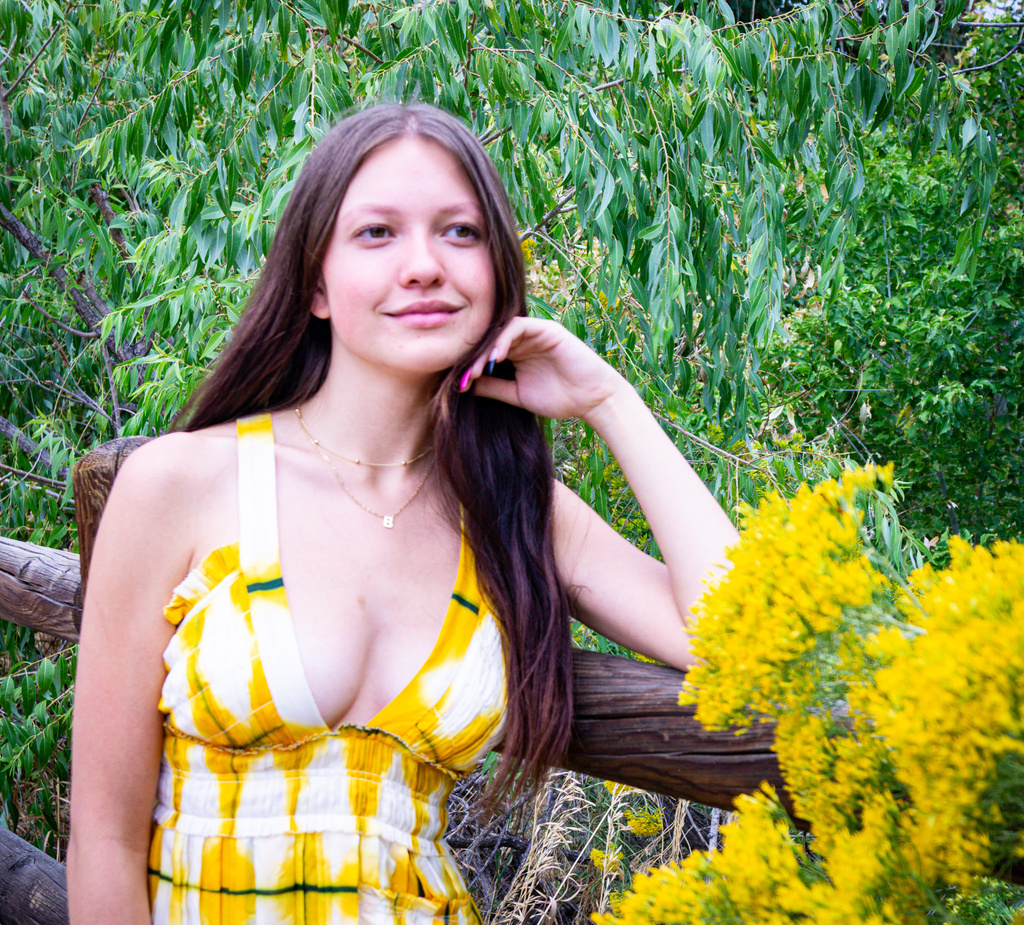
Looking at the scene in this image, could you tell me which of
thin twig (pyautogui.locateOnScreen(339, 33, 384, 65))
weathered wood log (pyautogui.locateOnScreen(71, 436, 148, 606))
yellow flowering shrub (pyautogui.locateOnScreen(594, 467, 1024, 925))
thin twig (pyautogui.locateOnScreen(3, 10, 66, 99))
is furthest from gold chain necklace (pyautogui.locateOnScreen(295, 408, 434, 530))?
thin twig (pyautogui.locateOnScreen(3, 10, 66, 99))

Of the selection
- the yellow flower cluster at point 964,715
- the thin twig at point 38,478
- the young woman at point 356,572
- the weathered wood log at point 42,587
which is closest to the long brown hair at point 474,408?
the young woman at point 356,572

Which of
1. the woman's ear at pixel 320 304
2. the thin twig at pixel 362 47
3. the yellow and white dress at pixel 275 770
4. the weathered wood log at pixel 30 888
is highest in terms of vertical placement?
the thin twig at pixel 362 47

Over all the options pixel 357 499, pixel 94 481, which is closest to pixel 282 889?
pixel 357 499

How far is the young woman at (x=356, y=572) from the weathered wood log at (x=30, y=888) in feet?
1.82

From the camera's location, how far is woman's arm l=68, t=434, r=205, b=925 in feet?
3.70

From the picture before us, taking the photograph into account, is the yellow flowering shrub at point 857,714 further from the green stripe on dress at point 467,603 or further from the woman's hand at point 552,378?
the woman's hand at point 552,378

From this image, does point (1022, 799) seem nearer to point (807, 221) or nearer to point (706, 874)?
point (706, 874)

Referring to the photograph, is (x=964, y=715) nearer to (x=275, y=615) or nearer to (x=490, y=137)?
(x=275, y=615)

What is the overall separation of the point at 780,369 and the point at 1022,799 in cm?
463

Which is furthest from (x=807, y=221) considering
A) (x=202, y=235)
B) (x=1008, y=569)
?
(x=1008, y=569)

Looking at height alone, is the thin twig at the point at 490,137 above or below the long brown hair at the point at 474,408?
above

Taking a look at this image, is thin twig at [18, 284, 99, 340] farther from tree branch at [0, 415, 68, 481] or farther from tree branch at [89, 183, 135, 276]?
tree branch at [0, 415, 68, 481]

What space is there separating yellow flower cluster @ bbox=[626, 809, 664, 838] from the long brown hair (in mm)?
1440

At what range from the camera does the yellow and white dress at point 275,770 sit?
1.12m
